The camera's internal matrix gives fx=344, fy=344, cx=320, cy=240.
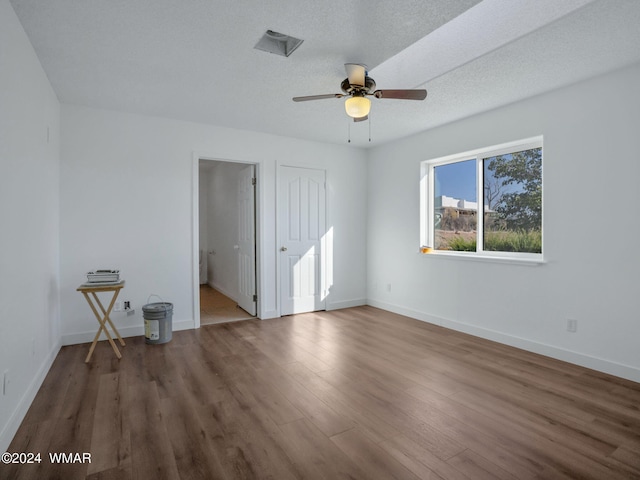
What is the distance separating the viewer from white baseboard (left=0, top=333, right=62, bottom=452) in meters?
1.94

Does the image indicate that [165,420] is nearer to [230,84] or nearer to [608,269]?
[230,84]

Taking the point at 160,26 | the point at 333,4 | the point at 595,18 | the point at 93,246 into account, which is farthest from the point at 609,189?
the point at 93,246

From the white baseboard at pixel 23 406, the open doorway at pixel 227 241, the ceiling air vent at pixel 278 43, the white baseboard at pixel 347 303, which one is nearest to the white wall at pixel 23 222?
the white baseboard at pixel 23 406

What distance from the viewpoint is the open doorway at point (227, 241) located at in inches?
198

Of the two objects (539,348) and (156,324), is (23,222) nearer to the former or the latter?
(156,324)

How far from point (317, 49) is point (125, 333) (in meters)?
3.65

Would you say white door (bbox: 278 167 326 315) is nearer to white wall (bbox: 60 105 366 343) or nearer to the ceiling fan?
white wall (bbox: 60 105 366 343)

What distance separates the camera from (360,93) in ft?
9.36

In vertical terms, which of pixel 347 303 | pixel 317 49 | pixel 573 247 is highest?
pixel 317 49

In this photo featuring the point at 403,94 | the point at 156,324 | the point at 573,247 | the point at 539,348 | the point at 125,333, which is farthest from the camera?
the point at 125,333

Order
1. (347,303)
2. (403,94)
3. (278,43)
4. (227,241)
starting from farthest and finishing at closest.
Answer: (227,241), (347,303), (403,94), (278,43)

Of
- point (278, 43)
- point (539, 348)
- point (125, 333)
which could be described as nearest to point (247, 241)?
point (125, 333)

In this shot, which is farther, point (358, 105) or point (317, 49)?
point (358, 105)

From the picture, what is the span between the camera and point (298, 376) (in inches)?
117
